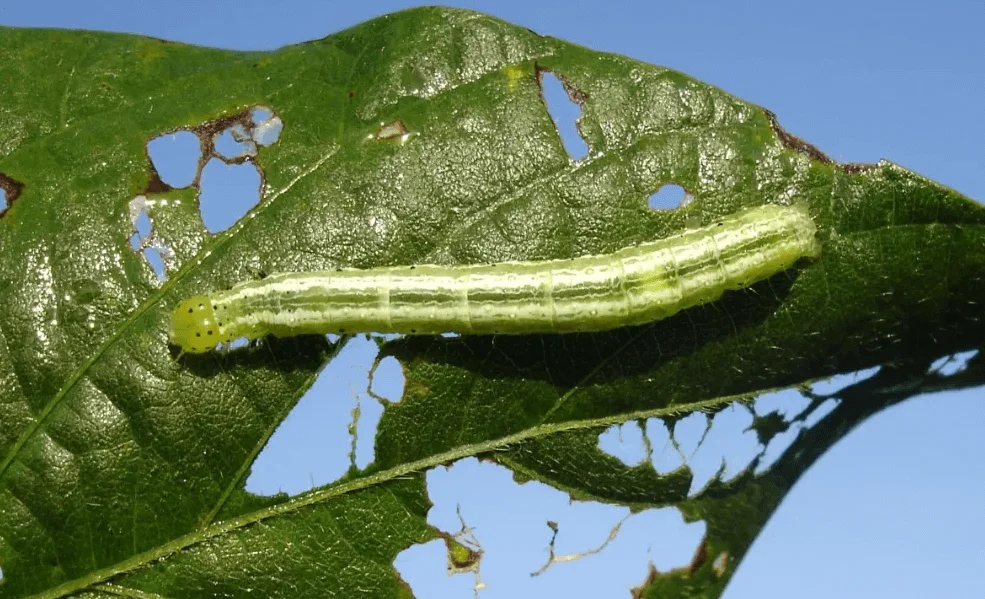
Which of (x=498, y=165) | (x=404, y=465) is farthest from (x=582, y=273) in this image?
(x=404, y=465)

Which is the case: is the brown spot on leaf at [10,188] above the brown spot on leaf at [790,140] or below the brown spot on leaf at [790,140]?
above

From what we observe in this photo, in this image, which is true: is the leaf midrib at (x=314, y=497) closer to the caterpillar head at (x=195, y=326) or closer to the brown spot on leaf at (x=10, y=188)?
the caterpillar head at (x=195, y=326)

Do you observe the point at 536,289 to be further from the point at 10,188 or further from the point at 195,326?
the point at 10,188

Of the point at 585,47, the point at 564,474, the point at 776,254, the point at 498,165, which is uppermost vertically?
the point at 585,47

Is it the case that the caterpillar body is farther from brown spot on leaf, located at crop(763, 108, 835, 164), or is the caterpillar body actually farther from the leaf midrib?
the leaf midrib

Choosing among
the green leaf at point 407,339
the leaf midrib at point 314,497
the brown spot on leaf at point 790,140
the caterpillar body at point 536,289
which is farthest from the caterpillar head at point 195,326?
the brown spot on leaf at point 790,140

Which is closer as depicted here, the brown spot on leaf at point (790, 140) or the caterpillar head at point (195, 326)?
the caterpillar head at point (195, 326)

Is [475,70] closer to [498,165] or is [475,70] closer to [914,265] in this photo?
[498,165]
